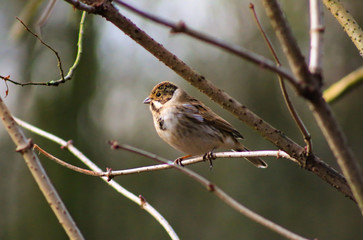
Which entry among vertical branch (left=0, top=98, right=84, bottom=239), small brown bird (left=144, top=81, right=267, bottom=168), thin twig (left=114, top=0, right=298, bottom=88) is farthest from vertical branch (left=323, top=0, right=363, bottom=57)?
small brown bird (left=144, top=81, right=267, bottom=168)

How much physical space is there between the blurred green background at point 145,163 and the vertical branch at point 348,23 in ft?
26.8

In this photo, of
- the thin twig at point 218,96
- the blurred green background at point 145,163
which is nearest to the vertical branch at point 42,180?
the thin twig at point 218,96

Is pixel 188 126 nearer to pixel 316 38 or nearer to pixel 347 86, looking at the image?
pixel 347 86

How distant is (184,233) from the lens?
10992 millimetres

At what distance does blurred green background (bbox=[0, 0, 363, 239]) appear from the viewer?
10781 millimetres

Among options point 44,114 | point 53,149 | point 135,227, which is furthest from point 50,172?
point 135,227

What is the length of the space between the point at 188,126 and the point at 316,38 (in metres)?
3.27

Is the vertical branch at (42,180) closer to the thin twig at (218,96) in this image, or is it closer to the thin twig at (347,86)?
the thin twig at (218,96)

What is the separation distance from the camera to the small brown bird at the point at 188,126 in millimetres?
4488

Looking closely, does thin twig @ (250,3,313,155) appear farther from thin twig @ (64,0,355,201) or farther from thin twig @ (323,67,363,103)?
thin twig @ (323,67,363,103)

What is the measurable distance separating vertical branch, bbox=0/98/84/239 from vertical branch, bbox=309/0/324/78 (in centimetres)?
95

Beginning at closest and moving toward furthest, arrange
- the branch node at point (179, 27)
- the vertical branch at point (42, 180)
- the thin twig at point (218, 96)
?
the branch node at point (179, 27), the vertical branch at point (42, 180), the thin twig at point (218, 96)

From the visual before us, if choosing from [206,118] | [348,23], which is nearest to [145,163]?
[206,118]

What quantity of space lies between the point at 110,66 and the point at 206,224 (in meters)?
5.27
